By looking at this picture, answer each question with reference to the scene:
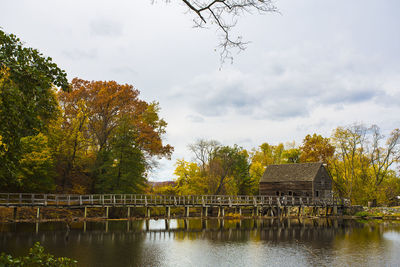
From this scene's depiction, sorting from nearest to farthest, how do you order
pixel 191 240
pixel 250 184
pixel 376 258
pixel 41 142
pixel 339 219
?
pixel 376 258
pixel 191 240
pixel 41 142
pixel 339 219
pixel 250 184

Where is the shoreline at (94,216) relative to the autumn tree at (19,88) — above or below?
below

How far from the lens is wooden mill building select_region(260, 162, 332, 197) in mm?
45094

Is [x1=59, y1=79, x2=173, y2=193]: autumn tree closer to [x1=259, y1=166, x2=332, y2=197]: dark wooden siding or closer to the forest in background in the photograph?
the forest in background

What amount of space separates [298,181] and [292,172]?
6.79 feet

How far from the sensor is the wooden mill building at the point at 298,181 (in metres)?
45.1

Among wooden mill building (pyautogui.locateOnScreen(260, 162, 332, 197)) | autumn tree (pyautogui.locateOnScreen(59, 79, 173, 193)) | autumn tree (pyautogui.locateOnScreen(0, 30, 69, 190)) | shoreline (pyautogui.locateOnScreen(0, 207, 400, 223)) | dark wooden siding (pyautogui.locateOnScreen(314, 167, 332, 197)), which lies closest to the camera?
autumn tree (pyautogui.locateOnScreen(0, 30, 69, 190))

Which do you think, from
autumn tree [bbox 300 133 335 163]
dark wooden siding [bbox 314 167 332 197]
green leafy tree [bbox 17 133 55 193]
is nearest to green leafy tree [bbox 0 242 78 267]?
green leafy tree [bbox 17 133 55 193]

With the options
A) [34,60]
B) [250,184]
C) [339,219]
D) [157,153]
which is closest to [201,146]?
[157,153]

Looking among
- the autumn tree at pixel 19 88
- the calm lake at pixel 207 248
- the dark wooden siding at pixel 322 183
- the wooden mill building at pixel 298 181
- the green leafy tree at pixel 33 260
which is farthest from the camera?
the dark wooden siding at pixel 322 183

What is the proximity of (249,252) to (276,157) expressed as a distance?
60947 mm

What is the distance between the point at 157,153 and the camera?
45031 mm

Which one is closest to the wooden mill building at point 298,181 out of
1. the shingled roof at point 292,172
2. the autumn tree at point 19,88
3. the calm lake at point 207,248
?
the shingled roof at point 292,172

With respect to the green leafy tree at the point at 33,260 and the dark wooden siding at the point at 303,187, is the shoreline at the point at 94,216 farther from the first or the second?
the green leafy tree at the point at 33,260

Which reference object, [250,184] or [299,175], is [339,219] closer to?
[299,175]
